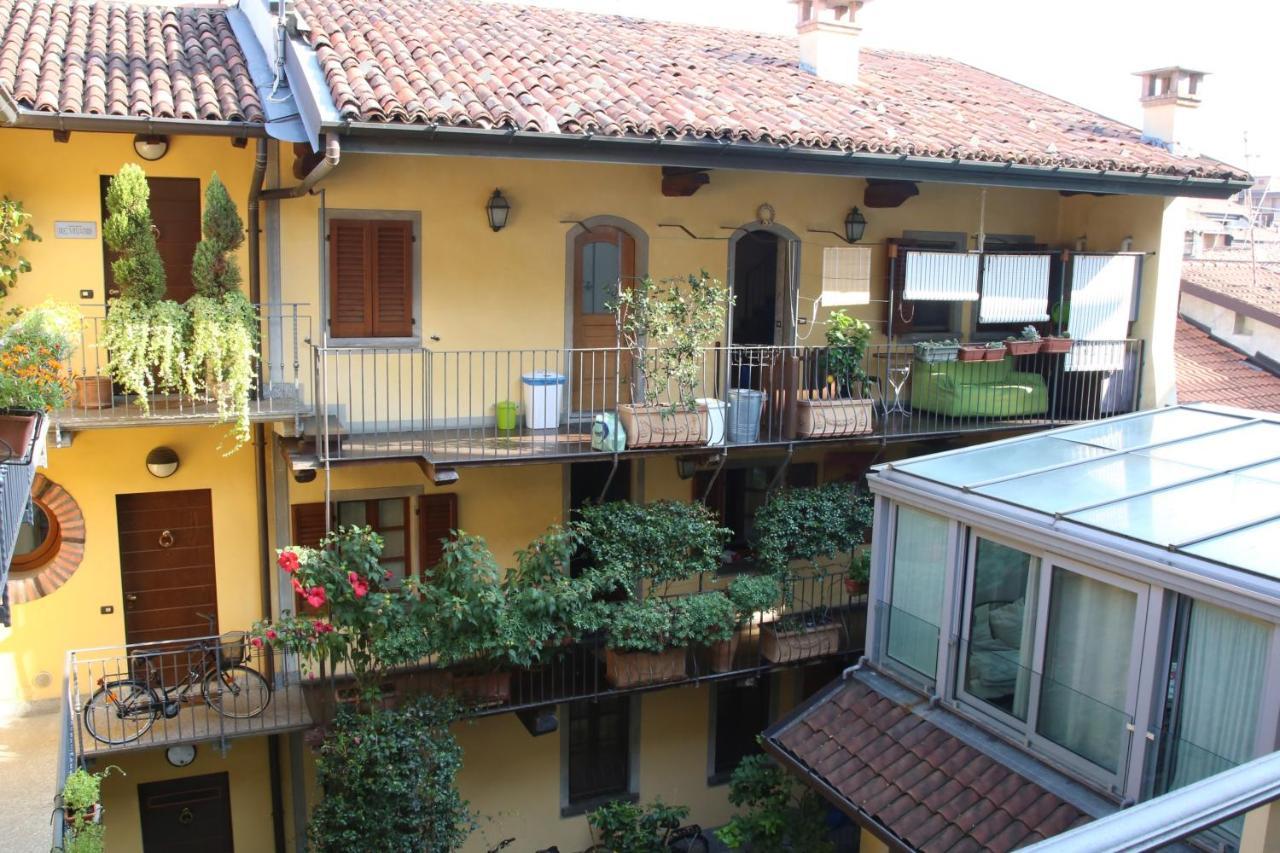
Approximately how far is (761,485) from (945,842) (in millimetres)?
5705

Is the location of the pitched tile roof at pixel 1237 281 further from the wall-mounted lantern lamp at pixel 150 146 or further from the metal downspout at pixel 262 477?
the wall-mounted lantern lamp at pixel 150 146

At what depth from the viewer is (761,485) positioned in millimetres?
13305

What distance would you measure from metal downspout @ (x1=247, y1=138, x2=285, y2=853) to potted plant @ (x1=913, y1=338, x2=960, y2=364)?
7.42 metres

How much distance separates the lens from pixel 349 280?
10867 millimetres

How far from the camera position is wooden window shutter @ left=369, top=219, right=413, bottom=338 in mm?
10898

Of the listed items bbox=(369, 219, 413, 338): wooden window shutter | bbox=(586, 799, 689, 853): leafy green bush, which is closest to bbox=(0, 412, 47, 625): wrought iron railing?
bbox=(369, 219, 413, 338): wooden window shutter

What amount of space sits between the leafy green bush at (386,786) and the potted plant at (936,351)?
7048 millimetres

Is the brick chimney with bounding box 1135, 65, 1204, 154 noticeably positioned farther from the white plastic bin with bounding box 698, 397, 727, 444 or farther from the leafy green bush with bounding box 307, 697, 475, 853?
the leafy green bush with bounding box 307, 697, 475, 853

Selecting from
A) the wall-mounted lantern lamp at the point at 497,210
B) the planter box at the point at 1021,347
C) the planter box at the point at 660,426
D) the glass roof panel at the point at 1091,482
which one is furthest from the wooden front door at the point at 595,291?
the planter box at the point at 1021,347

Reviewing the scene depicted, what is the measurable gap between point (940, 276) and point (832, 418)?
7.94 feet

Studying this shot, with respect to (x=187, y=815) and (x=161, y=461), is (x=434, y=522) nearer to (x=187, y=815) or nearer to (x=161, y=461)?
(x=161, y=461)

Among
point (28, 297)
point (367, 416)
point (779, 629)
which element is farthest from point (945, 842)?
point (28, 297)

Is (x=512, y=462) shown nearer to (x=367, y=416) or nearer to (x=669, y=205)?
(x=367, y=416)

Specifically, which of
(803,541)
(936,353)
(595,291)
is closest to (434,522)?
(595,291)
